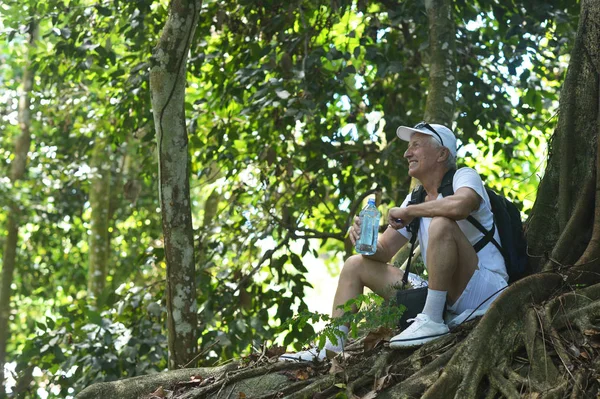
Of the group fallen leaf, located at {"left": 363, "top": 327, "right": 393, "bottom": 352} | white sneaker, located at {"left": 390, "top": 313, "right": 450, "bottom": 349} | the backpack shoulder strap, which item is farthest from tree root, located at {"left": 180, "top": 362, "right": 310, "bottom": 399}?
the backpack shoulder strap

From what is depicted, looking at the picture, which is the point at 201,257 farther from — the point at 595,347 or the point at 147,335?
the point at 595,347

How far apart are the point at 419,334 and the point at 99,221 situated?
10516 millimetres

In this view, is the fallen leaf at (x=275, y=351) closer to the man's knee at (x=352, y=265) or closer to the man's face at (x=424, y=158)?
the man's knee at (x=352, y=265)

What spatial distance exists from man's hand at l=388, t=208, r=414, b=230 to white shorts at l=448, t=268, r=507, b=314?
20.8 inches

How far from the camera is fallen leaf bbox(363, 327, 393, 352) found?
17.0ft

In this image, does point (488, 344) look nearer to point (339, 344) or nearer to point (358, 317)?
point (358, 317)

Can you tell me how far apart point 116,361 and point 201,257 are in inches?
70.4

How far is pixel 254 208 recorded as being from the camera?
1026 cm

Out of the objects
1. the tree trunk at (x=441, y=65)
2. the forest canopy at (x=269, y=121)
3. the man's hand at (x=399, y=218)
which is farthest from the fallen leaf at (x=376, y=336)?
the tree trunk at (x=441, y=65)

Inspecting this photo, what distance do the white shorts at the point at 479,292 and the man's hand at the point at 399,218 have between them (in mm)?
527

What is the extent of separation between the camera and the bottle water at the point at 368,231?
5.46 meters

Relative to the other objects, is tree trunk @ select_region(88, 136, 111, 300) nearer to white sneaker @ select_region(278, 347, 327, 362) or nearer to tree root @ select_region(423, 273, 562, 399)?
white sneaker @ select_region(278, 347, 327, 362)

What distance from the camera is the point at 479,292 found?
5.07 m

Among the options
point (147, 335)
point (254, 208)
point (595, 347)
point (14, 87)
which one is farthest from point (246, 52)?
point (14, 87)
